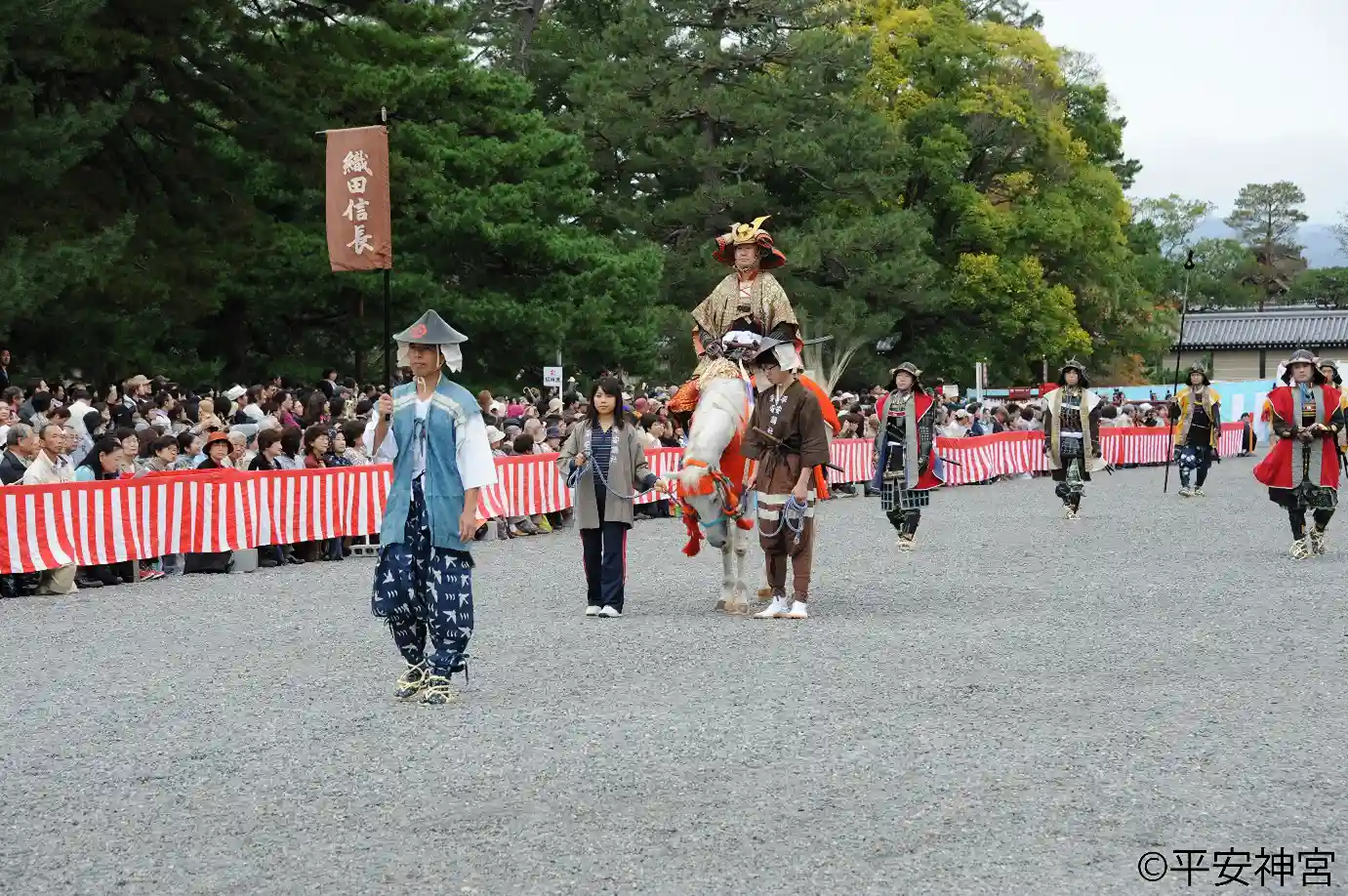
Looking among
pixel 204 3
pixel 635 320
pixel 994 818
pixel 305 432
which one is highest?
pixel 204 3

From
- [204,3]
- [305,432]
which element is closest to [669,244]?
[204,3]

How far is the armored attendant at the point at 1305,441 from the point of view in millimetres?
16562

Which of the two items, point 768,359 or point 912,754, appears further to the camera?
point 768,359

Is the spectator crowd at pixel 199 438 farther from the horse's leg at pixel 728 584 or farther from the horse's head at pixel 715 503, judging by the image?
the horse's leg at pixel 728 584

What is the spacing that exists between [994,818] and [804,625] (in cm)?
586

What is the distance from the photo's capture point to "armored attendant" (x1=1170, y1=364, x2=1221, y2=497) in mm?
27453

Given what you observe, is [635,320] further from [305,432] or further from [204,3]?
[305,432]

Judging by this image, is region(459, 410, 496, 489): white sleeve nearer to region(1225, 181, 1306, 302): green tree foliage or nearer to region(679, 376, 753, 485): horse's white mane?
region(679, 376, 753, 485): horse's white mane

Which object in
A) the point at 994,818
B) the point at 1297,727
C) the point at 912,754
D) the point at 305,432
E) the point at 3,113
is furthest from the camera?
the point at 3,113

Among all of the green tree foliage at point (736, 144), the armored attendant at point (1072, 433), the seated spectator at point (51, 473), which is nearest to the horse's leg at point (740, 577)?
the seated spectator at point (51, 473)

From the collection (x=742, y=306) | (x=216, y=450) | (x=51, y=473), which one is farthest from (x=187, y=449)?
(x=742, y=306)

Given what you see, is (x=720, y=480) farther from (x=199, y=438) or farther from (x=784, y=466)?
(x=199, y=438)

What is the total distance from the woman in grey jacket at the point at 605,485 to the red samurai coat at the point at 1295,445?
6.49 meters

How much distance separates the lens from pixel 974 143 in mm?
57156
